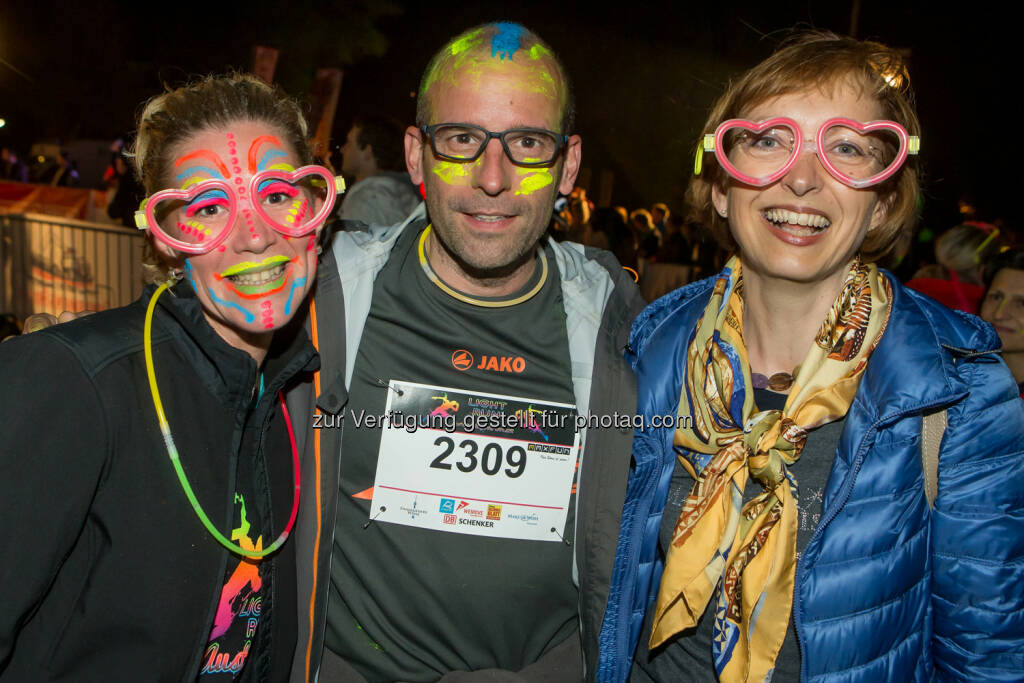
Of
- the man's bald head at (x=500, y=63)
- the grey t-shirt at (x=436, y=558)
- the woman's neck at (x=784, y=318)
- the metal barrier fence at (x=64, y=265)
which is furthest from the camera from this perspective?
the metal barrier fence at (x=64, y=265)

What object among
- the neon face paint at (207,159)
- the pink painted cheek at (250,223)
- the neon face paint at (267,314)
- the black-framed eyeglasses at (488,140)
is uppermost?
the black-framed eyeglasses at (488,140)

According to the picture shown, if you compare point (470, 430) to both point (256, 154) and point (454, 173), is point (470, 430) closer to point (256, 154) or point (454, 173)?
point (454, 173)

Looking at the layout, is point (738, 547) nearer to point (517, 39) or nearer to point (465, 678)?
point (465, 678)

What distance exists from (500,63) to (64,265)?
6.33m

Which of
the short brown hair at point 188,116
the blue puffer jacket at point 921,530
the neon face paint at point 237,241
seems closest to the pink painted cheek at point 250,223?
the neon face paint at point 237,241

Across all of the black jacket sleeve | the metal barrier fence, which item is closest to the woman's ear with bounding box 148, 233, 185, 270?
the black jacket sleeve

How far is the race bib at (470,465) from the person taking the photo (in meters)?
2.36

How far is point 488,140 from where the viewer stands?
249 centimetres

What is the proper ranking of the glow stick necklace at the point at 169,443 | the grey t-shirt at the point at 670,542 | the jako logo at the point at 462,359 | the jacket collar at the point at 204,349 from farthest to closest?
the jako logo at the point at 462,359 < the grey t-shirt at the point at 670,542 < the jacket collar at the point at 204,349 < the glow stick necklace at the point at 169,443

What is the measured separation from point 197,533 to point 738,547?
1387 millimetres

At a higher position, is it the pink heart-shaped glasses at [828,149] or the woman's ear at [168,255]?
the pink heart-shaped glasses at [828,149]

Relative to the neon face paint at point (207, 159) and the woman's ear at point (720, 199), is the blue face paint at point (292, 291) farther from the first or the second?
the woman's ear at point (720, 199)

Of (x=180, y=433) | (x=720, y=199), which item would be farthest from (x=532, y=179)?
(x=180, y=433)

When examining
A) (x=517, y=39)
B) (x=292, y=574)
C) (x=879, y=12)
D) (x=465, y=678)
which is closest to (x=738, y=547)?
(x=465, y=678)
